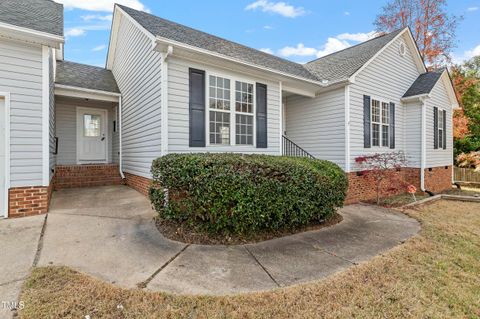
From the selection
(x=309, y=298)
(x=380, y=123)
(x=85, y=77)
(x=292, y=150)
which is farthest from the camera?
(x=380, y=123)

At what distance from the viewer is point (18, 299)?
8.09 feet

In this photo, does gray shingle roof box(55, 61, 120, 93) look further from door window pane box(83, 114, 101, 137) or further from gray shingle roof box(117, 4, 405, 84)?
gray shingle roof box(117, 4, 405, 84)

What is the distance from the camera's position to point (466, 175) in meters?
15.0

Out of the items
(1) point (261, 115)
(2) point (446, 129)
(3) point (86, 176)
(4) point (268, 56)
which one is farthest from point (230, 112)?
(2) point (446, 129)

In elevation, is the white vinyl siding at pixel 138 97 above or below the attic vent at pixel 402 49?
below

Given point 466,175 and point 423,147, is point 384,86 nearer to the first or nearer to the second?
point 423,147

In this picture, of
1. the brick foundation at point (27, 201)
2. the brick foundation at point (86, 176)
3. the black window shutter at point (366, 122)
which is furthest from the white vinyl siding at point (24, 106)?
the black window shutter at point (366, 122)

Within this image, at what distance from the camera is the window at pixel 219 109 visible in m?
6.55

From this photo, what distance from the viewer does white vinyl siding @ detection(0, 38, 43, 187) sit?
5066 millimetres

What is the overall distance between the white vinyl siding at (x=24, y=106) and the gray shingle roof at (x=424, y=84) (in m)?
13.0

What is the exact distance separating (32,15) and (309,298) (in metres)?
8.07

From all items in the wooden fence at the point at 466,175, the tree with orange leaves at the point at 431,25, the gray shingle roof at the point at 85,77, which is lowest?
the wooden fence at the point at 466,175

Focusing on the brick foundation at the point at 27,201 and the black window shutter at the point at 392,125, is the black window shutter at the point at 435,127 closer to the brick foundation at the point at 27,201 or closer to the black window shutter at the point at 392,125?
the black window shutter at the point at 392,125

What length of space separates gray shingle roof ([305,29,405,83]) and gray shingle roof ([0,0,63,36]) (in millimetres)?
8193
